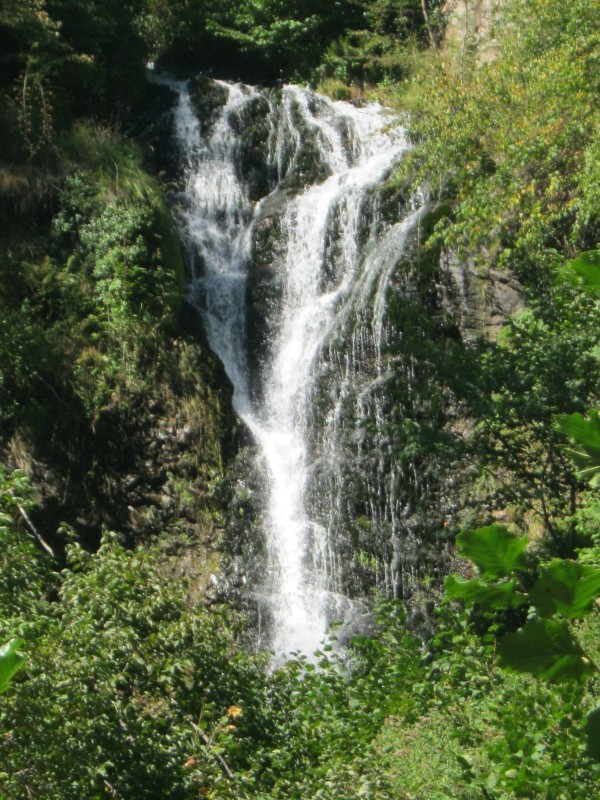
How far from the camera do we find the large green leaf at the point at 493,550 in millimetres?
1270

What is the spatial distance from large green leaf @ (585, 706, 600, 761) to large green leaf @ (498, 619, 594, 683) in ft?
0.22

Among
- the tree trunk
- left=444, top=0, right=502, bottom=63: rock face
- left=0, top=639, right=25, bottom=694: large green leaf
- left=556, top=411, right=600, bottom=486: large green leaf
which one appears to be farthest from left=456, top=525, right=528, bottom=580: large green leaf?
the tree trunk

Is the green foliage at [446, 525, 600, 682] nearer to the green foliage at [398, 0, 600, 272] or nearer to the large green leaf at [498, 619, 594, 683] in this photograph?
the large green leaf at [498, 619, 594, 683]

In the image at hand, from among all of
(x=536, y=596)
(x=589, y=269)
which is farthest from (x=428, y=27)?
(x=536, y=596)

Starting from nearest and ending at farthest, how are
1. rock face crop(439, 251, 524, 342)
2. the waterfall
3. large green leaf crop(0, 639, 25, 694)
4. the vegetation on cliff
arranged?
large green leaf crop(0, 639, 25, 694)
the vegetation on cliff
the waterfall
rock face crop(439, 251, 524, 342)

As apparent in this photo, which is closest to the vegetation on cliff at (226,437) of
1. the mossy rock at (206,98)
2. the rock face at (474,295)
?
the rock face at (474,295)

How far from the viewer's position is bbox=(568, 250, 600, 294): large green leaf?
4.31 ft

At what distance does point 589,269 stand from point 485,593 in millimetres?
470

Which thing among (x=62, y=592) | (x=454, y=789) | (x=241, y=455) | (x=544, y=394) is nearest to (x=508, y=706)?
(x=454, y=789)

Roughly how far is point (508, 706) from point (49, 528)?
8.15 meters

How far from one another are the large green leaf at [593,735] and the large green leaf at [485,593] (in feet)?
0.56

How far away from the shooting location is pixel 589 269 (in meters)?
1.32

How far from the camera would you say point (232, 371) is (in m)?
13.2

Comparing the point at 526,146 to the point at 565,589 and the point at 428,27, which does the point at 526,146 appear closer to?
the point at 428,27
